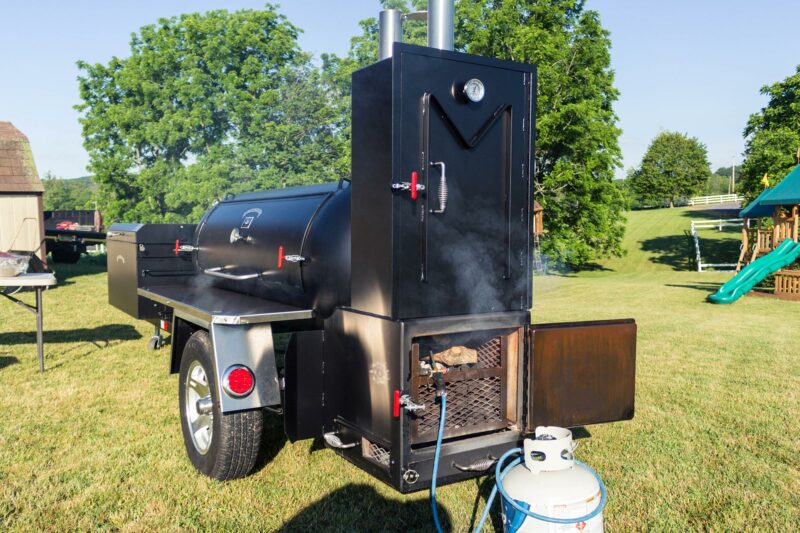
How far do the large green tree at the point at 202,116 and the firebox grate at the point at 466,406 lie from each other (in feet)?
81.2

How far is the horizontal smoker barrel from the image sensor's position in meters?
4.27

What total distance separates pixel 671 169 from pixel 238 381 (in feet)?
206

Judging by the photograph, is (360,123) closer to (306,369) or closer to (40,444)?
(306,369)

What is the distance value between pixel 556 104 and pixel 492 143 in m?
24.5

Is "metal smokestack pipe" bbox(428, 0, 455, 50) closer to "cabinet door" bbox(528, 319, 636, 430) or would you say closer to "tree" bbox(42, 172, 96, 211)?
"cabinet door" bbox(528, 319, 636, 430)

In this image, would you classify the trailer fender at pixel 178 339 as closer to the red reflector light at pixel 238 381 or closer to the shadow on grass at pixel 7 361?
the red reflector light at pixel 238 381

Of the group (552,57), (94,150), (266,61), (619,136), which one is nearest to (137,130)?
(94,150)

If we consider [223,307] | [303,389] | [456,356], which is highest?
[223,307]

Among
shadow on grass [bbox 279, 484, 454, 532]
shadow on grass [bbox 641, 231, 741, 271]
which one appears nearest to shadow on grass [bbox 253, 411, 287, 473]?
shadow on grass [bbox 279, 484, 454, 532]

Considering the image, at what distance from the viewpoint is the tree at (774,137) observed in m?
29.5

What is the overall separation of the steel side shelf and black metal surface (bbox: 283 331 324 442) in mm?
298

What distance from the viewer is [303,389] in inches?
156

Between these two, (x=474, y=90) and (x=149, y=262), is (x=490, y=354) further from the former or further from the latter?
(x=149, y=262)

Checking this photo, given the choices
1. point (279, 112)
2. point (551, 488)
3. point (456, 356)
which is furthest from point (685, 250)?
point (551, 488)
